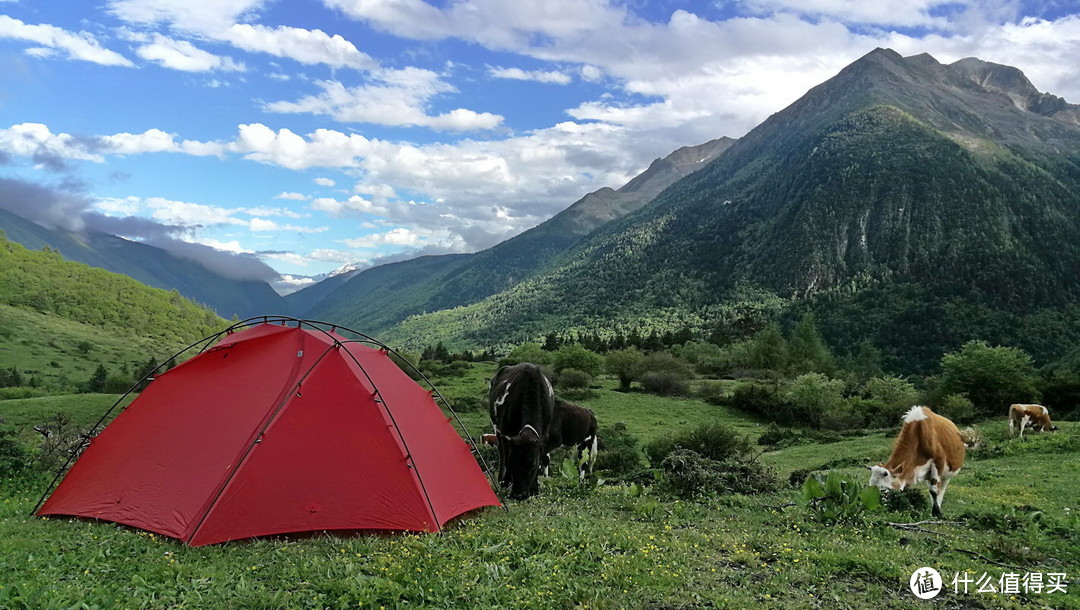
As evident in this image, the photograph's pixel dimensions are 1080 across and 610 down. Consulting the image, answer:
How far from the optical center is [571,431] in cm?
1927

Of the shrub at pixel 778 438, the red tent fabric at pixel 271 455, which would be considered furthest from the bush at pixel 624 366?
the red tent fabric at pixel 271 455

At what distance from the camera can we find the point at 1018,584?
813cm

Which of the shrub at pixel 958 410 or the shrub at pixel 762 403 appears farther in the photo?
the shrub at pixel 762 403

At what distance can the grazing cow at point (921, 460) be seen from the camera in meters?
12.8

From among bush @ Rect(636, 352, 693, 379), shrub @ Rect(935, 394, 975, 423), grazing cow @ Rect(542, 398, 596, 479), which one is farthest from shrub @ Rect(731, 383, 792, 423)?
grazing cow @ Rect(542, 398, 596, 479)

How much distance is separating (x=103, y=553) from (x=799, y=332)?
332 feet

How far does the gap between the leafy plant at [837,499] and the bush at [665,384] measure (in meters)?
47.3

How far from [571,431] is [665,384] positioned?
41.6m

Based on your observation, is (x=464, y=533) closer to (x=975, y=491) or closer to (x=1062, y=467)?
(x=975, y=491)

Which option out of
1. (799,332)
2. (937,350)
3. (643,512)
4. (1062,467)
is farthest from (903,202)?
(643,512)

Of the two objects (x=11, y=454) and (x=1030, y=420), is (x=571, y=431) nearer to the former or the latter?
(x=11, y=454)

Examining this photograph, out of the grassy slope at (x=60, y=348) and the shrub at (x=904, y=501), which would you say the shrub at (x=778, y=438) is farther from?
the grassy slope at (x=60, y=348)

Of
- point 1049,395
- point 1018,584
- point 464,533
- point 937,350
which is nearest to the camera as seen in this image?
point 1018,584

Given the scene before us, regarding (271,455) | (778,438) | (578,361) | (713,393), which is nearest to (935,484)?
(271,455)
